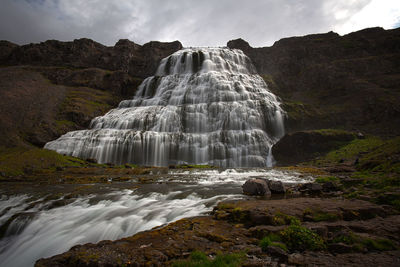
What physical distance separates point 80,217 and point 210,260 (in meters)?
7.88

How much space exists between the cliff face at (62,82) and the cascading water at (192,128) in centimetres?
554

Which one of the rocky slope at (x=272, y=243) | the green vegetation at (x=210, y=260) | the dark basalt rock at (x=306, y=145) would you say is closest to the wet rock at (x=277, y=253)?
the rocky slope at (x=272, y=243)

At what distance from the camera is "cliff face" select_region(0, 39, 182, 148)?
1604 inches

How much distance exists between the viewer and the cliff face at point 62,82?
134 feet

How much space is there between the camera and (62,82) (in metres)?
68.2

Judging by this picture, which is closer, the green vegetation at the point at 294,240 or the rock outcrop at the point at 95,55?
the green vegetation at the point at 294,240

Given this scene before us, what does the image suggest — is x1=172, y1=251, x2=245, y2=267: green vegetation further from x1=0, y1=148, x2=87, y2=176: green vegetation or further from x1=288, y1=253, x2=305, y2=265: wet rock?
x1=0, y1=148, x2=87, y2=176: green vegetation

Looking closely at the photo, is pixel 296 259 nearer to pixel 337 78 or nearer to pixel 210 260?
pixel 210 260

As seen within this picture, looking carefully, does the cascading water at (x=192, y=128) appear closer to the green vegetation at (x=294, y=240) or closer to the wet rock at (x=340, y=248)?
the green vegetation at (x=294, y=240)

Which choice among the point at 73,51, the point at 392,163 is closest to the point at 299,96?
the point at 392,163

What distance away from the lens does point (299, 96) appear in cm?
6425

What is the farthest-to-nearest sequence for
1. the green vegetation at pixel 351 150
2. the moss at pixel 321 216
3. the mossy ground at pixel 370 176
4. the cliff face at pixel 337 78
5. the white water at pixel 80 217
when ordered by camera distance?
the cliff face at pixel 337 78
the green vegetation at pixel 351 150
the mossy ground at pixel 370 176
the white water at pixel 80 217
the moss at pixel 321 216

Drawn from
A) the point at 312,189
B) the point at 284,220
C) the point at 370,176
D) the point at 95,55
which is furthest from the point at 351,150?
the point at 95,55

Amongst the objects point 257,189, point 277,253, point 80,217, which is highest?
point 257,189
